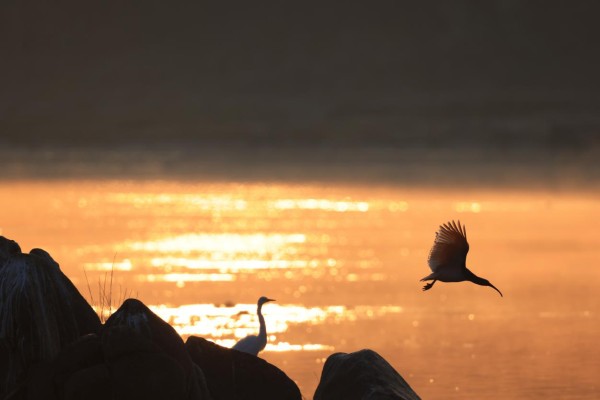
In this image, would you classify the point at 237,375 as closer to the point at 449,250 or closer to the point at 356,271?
the point at 449,250

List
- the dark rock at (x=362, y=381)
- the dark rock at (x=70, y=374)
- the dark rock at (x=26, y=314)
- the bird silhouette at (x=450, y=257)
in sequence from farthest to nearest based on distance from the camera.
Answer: the bird silhouette at (x=450, y=257), the dark rock at (x=362, y=381), the dark rock at (x=26, y=314), the dark rock at (x=70, y=374)

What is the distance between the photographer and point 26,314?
44.1 ft

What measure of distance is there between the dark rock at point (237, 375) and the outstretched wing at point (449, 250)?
1.66 metres

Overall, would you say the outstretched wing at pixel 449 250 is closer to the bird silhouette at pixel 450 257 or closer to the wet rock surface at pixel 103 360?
the bird silhouette at pixel 450 257

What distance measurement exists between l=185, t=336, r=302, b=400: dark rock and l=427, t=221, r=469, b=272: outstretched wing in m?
1.66

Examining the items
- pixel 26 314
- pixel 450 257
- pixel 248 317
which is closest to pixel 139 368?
pixel 26 314

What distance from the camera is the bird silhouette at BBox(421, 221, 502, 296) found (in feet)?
49.4

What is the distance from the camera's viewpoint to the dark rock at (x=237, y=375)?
14641 mm

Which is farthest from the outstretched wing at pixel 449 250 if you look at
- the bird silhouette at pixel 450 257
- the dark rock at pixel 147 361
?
the dark rock at pixel 147 361

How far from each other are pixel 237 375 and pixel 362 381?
3.61 ft

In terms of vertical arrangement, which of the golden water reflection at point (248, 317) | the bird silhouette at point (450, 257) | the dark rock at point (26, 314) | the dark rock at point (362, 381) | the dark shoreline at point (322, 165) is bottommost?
the dark rock at point (362, 381)

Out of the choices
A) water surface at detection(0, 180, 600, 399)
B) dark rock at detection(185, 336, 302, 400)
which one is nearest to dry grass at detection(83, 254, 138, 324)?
water surface at detection(0, 180, 600, 399)

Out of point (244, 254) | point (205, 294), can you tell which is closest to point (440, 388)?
point (205, 294)

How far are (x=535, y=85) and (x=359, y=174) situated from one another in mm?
46263
